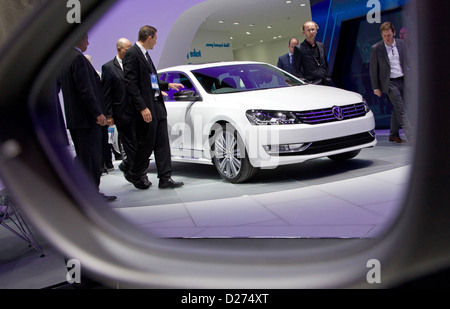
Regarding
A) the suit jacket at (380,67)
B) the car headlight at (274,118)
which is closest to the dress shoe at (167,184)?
the car headlight at (274,118)

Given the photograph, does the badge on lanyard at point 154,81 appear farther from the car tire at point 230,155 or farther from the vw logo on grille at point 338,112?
the vw logo on grille at point 338,112

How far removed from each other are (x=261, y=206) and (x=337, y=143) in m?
1.03

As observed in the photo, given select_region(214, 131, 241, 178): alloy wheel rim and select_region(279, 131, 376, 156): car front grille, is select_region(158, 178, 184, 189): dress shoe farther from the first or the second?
select_region(279, 131, 376, 156): car front grille

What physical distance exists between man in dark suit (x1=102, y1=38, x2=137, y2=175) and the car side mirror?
594 millimetres

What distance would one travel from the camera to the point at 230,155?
4.13 meters

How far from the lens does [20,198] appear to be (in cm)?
89

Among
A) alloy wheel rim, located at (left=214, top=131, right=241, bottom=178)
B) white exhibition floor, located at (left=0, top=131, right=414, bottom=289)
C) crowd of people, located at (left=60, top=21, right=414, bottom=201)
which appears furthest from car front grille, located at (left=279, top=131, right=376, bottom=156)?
alloy wheel rim, located at (left=214, top=131, right=241, bottom=178)

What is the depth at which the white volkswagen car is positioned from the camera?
3.62m

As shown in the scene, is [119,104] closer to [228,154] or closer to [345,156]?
[228,154]

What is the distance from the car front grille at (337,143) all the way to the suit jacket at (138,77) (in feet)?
4.45

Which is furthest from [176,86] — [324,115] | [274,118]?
[324,115]
